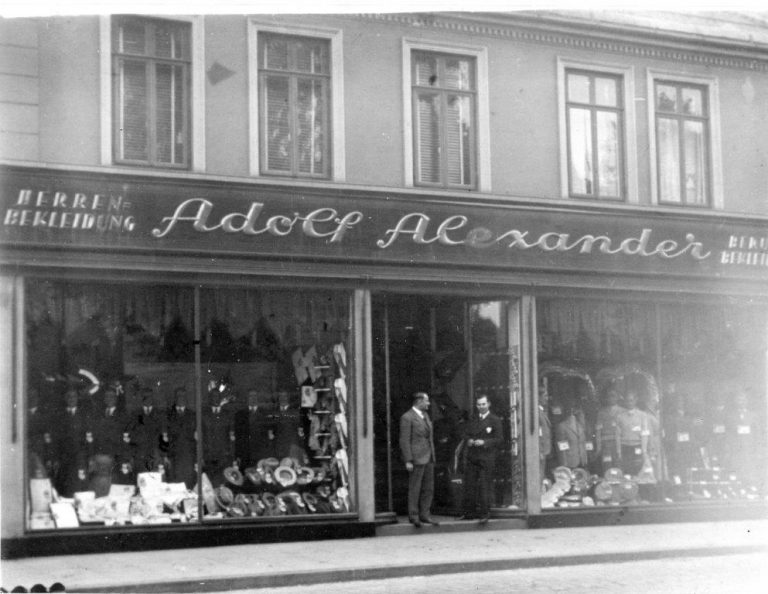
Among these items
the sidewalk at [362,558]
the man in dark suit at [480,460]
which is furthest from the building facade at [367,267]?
the sidewalk at [362,558]

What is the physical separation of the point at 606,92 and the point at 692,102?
1554 millimetres

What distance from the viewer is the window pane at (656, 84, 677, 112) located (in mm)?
19531

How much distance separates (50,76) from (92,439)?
4336mm

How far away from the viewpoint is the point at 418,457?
1761 centimetres

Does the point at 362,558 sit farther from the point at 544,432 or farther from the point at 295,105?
the point at 295,105

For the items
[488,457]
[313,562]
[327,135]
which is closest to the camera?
[313,562]

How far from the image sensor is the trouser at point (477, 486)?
59.3 feet

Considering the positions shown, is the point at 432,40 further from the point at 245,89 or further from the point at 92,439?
the point at 92,439

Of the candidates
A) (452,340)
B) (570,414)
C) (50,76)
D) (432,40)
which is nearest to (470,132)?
(432,40)

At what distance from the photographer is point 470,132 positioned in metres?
18.1

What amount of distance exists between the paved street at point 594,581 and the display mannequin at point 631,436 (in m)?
4.09

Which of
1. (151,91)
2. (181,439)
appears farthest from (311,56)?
(181,439)

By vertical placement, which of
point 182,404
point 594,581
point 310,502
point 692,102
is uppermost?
point 692,102

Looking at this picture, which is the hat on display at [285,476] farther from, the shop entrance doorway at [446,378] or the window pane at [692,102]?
the window pane at [692,102]
